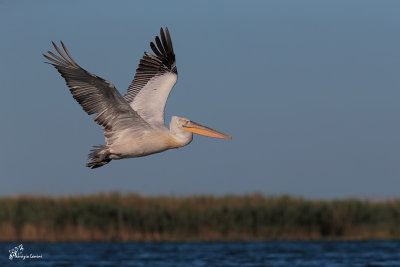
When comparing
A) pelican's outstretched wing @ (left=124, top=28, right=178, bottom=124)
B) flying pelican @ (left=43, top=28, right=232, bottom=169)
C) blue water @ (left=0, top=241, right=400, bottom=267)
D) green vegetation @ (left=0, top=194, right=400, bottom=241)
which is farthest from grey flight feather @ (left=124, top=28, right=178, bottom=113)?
green vegetation @ (left=0, top=194, right=400, bottom=241)

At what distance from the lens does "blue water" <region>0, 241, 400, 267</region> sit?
2158cm

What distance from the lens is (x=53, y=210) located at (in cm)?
2303

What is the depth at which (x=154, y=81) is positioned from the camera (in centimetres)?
1055

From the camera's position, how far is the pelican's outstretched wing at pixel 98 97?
8.42 metres

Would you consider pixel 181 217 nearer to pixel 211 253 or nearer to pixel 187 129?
pixel 211 253

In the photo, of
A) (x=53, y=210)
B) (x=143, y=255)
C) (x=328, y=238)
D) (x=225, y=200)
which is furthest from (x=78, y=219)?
(x=328, y=238)

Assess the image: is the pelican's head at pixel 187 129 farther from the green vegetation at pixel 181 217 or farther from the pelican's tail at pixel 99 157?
the green vegetation at pixel 181 217

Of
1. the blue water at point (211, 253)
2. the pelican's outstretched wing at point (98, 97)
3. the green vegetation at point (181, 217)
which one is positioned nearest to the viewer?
the pelican's outstretched wing at point (98, 97)

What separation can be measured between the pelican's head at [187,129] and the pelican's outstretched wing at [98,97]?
366 mm

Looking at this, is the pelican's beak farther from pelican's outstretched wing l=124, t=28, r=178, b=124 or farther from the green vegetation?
the green vegetation

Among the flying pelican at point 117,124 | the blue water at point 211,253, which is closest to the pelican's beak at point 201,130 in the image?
the flying pelican at point 117,124

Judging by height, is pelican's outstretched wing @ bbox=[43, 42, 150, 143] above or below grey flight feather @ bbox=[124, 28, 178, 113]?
below

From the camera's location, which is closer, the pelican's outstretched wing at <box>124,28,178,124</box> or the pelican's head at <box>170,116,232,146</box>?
the pelican's head at <box>170,116,232,146</box>

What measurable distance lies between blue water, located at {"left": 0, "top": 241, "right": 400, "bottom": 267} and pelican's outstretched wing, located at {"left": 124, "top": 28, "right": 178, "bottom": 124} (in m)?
11.1
